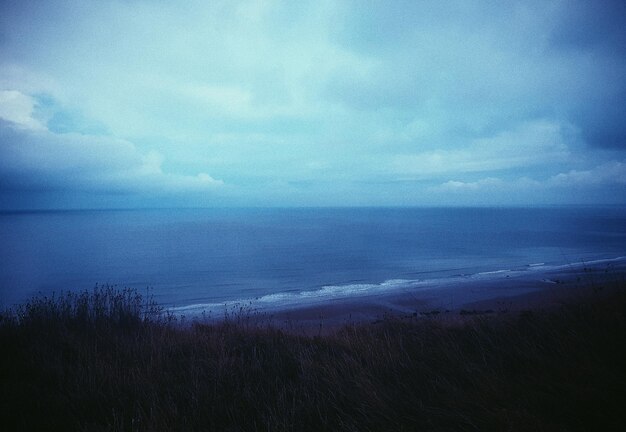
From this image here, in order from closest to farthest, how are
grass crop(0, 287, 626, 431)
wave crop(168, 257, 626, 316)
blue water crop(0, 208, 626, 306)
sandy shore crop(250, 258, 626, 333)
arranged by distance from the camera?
grass crop(0, 287, 626, 431) < sandy shore crop(250, 258, 626, 333) < wave crop(168, 257, 626, 316) < blue water crop(0, 208, 626, 306)

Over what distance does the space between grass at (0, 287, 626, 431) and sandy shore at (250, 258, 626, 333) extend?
10.0 meters

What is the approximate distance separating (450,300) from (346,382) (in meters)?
19.0

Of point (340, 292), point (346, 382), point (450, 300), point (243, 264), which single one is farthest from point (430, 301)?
point (243, 264)

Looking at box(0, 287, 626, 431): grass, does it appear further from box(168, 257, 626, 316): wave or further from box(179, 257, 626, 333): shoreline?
box(168, 257, 626, 316): wave

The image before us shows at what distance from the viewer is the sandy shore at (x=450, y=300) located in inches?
668

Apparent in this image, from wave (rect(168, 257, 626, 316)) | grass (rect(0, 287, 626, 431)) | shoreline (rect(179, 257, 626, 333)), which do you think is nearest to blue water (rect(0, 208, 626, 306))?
wave (rect(168, 257, 626, 316))

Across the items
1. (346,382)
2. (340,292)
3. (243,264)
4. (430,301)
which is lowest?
(430,301)

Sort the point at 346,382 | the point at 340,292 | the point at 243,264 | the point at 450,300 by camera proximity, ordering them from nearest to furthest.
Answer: the point at 346,382 < the point at 450,300 < the point at 340,292 < the point at 243,264

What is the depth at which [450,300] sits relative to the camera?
68.3 feet

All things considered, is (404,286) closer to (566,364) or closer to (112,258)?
(566,364)

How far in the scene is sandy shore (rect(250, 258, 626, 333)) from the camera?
55.7 ft

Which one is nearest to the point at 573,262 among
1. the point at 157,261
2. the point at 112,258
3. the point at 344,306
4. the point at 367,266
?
the point at 367,266

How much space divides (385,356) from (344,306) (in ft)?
51.2

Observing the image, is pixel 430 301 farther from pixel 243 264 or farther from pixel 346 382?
pixel 243 264
